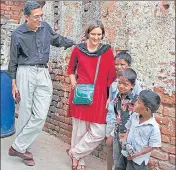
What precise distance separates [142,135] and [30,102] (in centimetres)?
137

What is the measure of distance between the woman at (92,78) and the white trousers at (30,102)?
0.34 metres

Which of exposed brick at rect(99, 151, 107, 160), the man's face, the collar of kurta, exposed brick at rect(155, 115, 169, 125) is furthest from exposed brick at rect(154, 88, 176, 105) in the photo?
the man's face

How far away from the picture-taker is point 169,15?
278cm

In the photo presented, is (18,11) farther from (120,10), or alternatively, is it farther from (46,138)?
(120,10)

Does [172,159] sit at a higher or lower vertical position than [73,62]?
lower

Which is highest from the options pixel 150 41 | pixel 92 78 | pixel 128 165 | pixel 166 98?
pixel 150 41

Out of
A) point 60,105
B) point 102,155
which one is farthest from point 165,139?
point 60,105

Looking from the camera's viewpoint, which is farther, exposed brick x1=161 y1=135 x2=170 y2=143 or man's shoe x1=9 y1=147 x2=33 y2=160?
man's shoe x1=9 y1=147 x2=33 y2=160

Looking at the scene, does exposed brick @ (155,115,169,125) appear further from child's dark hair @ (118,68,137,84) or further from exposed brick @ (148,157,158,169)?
child's dark hair @ (118,68,137,84)

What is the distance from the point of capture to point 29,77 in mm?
3336

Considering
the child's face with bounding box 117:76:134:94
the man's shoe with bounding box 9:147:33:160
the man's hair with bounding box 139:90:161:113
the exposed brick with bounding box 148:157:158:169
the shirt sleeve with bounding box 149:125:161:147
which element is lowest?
the man's shoe with bounding box 9:147:33:160

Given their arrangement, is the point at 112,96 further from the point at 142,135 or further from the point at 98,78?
the point at 142,135

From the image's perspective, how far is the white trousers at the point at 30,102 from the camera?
3.35m

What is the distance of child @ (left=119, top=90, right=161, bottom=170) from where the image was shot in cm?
238
